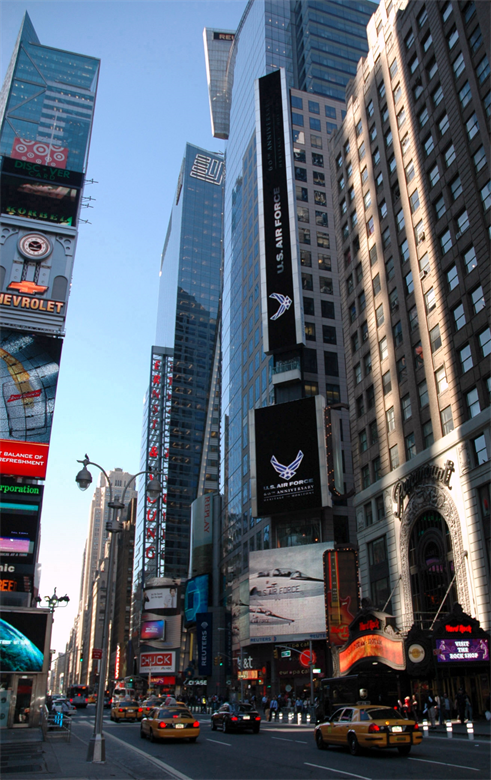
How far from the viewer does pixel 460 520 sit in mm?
40156

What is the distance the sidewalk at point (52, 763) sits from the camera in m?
15.8

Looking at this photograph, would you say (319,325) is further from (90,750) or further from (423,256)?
(90,750)

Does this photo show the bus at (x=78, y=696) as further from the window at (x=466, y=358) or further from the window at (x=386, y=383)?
the window at (x=466, y=358)

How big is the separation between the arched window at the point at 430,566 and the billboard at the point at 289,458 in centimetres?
2414

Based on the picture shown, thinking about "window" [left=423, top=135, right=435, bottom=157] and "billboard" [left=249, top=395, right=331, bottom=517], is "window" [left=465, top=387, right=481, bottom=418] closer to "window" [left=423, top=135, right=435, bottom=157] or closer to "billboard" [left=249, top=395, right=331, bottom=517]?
"window" [left=423, top=135, right=435, bottom=157]

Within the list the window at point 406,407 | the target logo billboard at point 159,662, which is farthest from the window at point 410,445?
the target logo billboard at point 159,662

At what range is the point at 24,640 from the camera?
37.8m

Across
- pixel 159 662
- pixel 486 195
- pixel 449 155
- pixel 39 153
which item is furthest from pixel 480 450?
pixel 159 662

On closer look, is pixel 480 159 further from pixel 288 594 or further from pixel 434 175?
pixel 288 594

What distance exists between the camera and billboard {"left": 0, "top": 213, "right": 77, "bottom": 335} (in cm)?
7338

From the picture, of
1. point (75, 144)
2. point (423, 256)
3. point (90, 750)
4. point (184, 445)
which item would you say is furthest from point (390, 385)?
point (184, 445)

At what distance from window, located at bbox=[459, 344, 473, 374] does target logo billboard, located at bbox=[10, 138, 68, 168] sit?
244 feet

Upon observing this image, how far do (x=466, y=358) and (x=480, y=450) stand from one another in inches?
265

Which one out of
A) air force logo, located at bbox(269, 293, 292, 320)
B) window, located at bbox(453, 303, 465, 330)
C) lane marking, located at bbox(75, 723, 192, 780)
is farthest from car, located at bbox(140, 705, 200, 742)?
air force logo, located at bbox(269, 293, 292, 320)
